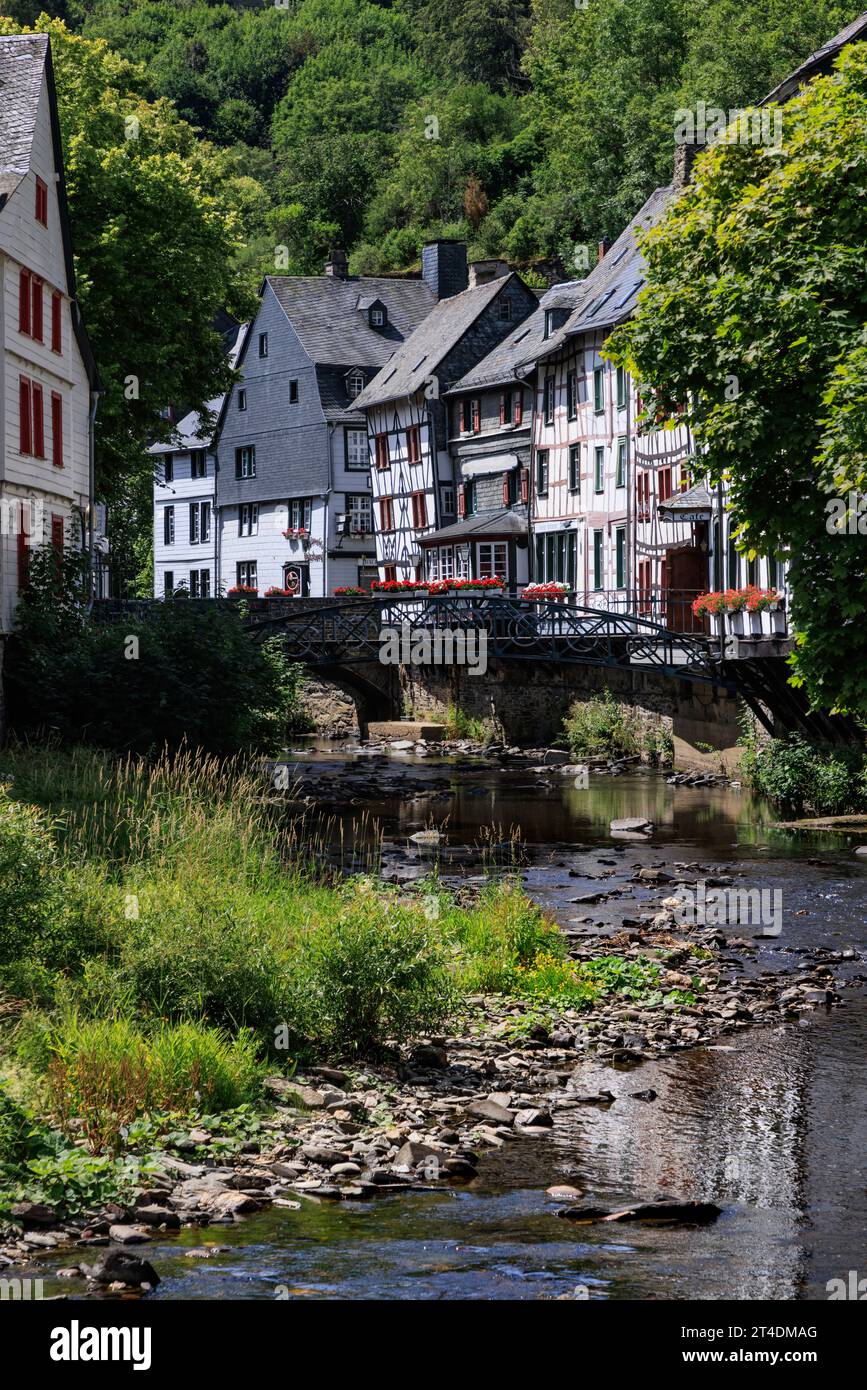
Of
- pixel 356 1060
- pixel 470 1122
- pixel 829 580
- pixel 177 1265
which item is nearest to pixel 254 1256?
pixel 177 1265

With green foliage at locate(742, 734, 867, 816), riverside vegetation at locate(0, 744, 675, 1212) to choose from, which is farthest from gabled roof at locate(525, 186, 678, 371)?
riverside vegetation at locate(0, 744, 675, 1212)

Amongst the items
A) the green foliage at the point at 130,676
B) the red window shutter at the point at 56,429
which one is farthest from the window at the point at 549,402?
the green foliage at the point at 130,676

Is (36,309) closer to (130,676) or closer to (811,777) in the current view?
(130,676)

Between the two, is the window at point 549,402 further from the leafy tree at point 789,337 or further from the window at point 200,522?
the leafy tree at point 789,337

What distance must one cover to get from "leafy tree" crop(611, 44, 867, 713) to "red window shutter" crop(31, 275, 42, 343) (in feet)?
39.5

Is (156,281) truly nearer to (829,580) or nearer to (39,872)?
(829,580)

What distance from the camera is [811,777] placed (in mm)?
30953

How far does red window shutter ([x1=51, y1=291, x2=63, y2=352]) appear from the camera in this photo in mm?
30812

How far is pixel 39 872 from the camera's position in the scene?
13.8m

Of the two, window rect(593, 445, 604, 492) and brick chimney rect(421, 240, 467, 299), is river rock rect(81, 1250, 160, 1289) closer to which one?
window rect(593, 445, 604, 492)

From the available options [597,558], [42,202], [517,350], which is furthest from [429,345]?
[42,202]

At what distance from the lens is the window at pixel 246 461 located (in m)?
67.9

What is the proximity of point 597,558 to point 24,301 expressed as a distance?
24.3 meters
